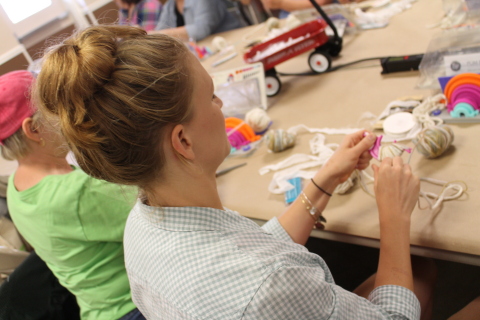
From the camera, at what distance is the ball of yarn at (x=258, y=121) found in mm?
1348

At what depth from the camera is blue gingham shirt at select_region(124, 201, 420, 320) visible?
21.9 inches

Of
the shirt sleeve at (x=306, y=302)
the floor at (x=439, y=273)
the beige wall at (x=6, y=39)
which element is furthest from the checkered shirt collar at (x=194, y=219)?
the beige wall at (x=6, y=39)

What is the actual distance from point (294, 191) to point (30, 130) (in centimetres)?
70

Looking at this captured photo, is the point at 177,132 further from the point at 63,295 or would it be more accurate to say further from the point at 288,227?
the point at 63,295

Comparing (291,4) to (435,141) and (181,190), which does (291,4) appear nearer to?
(435,141)

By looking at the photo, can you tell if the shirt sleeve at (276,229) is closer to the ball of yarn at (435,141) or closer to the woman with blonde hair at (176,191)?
the woman with blonde hair at (176,191)

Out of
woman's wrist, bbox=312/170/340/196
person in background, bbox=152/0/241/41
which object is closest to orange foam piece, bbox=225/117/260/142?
woman's wrist, bbox=312/170/340/196

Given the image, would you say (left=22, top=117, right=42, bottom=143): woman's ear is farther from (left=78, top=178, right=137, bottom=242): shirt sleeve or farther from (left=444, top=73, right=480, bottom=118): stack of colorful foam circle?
(left=444, top=73, right=480, bottom=118): stack of colorful foam circle

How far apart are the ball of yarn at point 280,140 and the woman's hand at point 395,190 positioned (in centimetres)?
38

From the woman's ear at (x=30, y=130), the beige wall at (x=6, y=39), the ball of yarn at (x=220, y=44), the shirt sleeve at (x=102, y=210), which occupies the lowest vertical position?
the ball of yarn at (x=220, y=44)

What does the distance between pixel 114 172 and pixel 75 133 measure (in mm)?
88

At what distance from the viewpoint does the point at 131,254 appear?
2.40 feet

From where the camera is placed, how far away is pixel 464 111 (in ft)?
3.20

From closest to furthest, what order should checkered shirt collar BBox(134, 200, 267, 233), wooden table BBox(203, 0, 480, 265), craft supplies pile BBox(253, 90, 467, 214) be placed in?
checkered shirt collar BBox(134, 200, 267, 233)
wooden table BBox(203, 0, 480, 265)
craft supplies pile BBox(253, 90, 467, 214)
